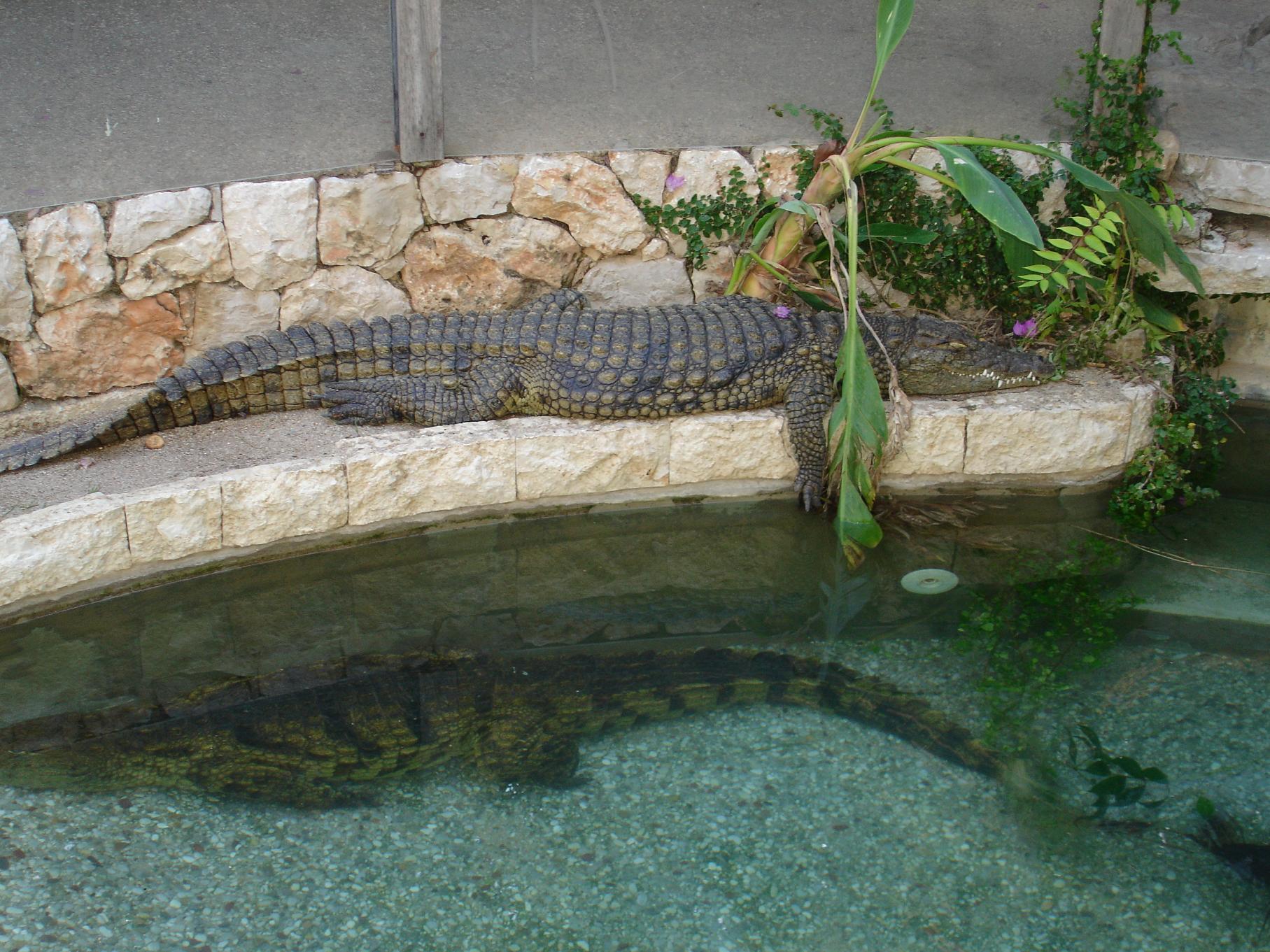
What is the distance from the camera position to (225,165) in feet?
17.0

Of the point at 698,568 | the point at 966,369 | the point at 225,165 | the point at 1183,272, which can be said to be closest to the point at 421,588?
the point at 698,568

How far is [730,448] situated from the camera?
5176mm

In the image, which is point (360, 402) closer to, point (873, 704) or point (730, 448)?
point (730, 448)

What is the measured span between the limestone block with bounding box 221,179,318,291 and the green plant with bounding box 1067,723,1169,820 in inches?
156

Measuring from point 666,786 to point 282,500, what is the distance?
200cm

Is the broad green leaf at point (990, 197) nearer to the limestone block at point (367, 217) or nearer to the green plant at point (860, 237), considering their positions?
the green plant at point (860, 237)

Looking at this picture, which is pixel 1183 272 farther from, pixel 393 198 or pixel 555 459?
pixel 393 198

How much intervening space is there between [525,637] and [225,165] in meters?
2.66

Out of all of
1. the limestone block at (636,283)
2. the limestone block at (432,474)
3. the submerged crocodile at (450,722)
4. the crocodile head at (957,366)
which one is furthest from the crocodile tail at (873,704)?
the limestone block at (636,283)

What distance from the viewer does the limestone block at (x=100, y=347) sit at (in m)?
4.97

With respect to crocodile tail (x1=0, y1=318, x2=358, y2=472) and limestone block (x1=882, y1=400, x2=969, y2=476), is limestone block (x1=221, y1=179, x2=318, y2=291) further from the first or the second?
limestone block (x1=882, y1=400, x2=969, y2=476)

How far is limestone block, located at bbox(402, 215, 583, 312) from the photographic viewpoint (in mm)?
5574

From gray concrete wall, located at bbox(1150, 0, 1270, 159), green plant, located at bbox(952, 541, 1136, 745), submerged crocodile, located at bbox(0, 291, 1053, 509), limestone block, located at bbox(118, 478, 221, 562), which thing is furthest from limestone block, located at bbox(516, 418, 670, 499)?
gray concrete wall, located at bbox(1150, 0, 1270, 159)

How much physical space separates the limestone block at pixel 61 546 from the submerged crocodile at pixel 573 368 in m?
0.93
